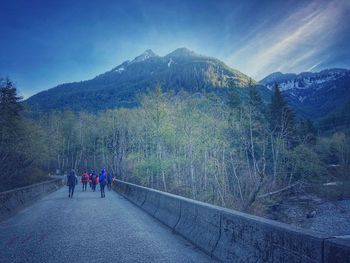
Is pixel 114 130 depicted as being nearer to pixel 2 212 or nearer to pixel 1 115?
pixel 1 115

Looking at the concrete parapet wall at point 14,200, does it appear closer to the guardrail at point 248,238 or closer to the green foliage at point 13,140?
the guardrail at point 248,238

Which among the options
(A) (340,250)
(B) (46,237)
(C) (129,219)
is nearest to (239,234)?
(A) (340,250)

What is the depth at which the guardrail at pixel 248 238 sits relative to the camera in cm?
319

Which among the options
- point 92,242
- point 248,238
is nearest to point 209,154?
point 92,242

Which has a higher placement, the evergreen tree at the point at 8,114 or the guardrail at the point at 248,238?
the evergreen tree at the point at 8,114

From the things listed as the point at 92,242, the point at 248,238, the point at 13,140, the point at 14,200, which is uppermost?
the point at 13,140

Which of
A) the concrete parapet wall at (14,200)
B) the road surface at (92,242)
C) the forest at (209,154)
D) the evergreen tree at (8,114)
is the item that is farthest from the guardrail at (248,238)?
the evergreen tree at (8,114)

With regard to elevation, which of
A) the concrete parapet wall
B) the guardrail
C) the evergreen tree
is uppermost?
the evergreen tree

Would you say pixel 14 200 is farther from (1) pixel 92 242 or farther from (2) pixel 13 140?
(2) pixel 13 140

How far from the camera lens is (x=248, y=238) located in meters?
4.74

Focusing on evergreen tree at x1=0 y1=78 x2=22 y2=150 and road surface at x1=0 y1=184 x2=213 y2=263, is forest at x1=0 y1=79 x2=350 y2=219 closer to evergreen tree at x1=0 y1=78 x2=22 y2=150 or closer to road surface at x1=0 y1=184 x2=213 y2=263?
evergreen tree at x1=0 y1=78 x2=22 y2=150

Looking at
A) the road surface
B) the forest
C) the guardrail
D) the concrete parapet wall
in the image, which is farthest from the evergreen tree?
the guardrail

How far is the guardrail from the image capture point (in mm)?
3193

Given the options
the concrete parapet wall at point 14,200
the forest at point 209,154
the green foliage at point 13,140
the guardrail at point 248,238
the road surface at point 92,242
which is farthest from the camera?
the green foliage at point 13,140
